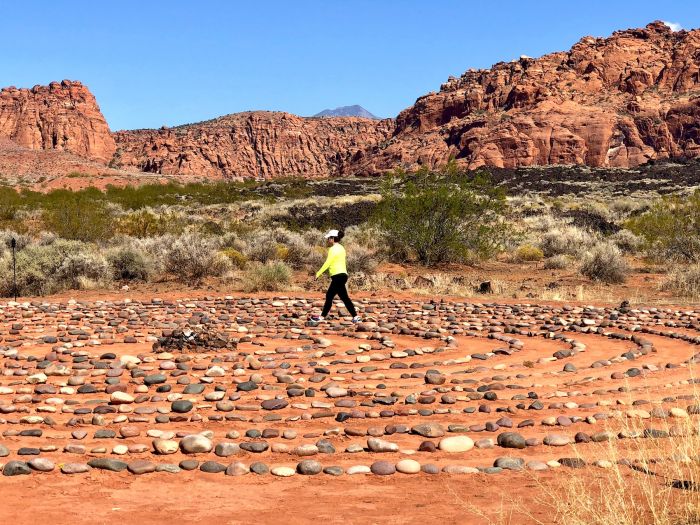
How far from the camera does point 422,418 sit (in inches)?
236

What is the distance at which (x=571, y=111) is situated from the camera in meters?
85.6

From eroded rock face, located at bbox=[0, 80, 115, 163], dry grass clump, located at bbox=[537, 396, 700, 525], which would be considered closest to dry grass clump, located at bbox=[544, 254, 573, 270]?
dry grass clump, located at bbox=[537, 396, 700, 525]

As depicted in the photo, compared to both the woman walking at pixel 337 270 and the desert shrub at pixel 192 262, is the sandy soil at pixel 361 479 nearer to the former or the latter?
the woman walking at pixel 337 270

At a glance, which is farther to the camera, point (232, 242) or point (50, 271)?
point (232, 242)

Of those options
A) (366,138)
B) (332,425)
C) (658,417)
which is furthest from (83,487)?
(366,138)

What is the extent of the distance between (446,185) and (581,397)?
1517 cm

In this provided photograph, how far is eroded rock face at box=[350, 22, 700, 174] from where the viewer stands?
80125mm

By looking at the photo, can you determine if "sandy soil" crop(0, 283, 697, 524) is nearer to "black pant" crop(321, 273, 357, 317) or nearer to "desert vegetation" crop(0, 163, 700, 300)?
"black pant" crop(321, 273, 357, 317)

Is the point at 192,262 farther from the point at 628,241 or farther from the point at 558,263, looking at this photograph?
the point at 628,241

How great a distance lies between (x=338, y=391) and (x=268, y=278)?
10112mm

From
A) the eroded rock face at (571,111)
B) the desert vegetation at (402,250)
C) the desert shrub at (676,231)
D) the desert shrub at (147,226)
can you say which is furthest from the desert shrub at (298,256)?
the eroded rock face at (571,111)

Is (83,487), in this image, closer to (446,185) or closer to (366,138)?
(446,185)

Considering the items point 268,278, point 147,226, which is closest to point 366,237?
point 268,278

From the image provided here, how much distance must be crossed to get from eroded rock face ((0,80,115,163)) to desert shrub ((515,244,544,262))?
115 m
